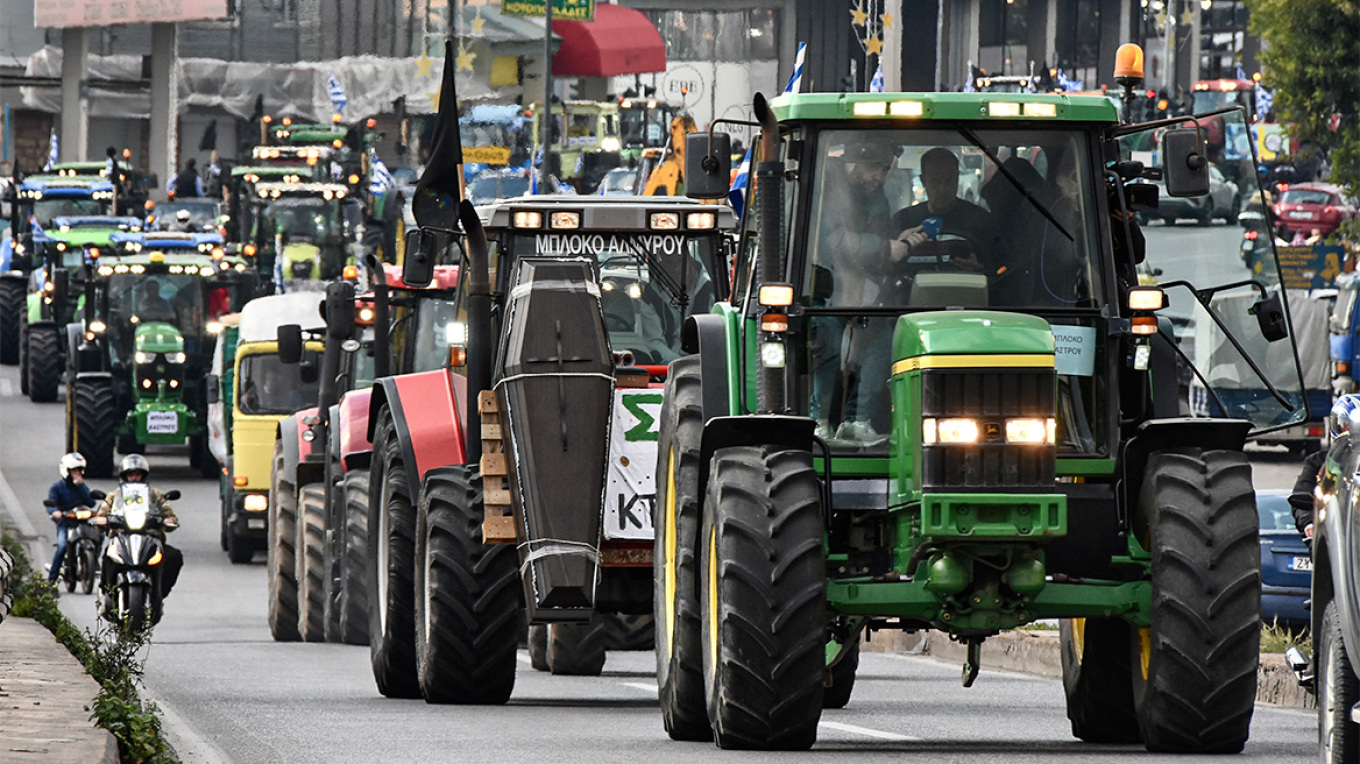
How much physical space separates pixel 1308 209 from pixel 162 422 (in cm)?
2666

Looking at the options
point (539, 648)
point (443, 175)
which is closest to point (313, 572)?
point (539, 648)

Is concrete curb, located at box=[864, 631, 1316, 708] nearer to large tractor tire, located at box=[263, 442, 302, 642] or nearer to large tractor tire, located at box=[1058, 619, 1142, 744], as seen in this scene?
large tractor tire, located at box=[1058, 619, 1142, 744]

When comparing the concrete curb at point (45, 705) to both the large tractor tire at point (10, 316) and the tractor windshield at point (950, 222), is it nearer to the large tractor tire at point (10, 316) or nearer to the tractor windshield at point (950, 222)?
the tractor windshield at point (950, 222)

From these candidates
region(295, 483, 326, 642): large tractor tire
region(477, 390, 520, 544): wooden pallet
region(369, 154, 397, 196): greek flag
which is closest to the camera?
region(477, 390, 520, 544): wooden pallet

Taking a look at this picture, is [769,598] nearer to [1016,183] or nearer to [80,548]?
[1016,183]

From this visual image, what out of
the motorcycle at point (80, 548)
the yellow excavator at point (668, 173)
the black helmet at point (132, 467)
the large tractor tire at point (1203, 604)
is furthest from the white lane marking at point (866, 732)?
the yellow excavator at point (668, 173)

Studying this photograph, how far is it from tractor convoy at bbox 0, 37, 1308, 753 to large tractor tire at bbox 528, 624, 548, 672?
207 centimetres

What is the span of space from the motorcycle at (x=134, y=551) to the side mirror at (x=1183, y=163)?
1363cm

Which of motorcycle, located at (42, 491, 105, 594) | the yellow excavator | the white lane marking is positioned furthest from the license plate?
the white lane marking

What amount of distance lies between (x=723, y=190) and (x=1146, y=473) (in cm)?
213

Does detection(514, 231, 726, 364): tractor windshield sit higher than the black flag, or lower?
lower

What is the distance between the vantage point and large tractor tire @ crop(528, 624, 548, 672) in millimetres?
18594

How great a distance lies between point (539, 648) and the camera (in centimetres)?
1866

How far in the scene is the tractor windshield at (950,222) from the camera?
11.5 metres
